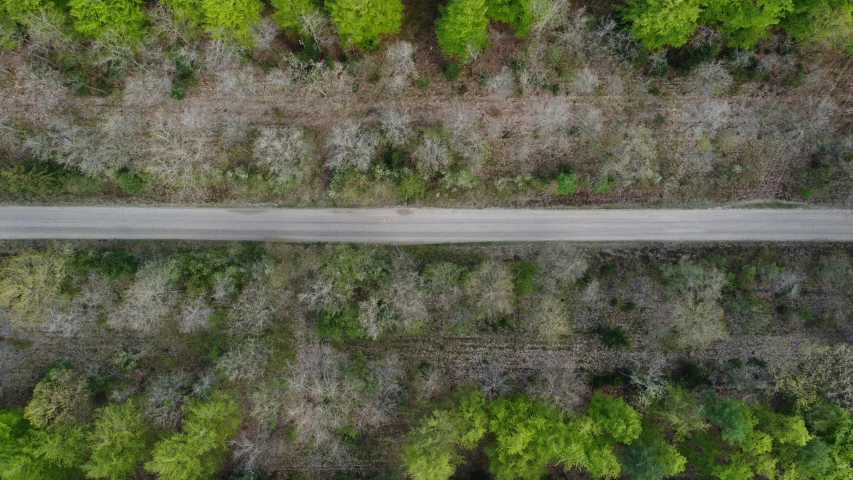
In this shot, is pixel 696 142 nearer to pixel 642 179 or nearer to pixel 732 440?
pixel 642 179

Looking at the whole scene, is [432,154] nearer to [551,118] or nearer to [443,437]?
[551,118]

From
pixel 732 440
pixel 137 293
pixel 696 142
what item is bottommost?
pixel 732 440

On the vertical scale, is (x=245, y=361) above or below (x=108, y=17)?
below

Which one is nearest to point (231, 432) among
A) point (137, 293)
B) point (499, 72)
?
point (137, 293)

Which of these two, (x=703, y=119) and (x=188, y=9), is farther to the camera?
(x=703, y=119)

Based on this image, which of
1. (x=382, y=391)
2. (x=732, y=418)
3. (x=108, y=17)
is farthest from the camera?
(x=382, y=391)

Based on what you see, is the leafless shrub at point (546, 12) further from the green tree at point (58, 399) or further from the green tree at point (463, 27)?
the green tree at point (58, 399)

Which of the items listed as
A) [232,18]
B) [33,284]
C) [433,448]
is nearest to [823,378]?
[433,448]
